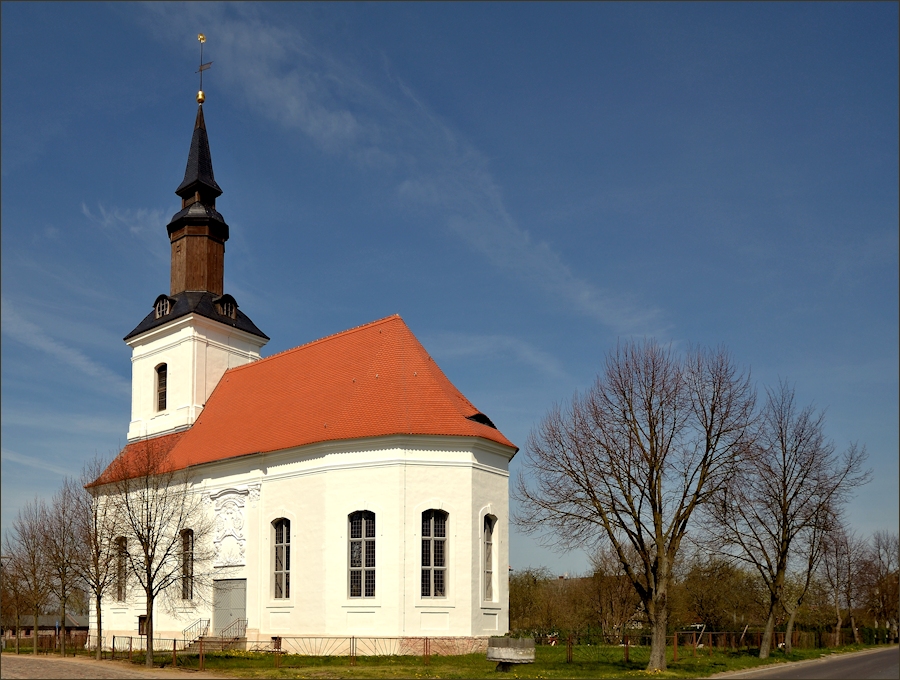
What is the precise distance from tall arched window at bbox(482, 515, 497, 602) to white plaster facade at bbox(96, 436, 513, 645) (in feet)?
0.38

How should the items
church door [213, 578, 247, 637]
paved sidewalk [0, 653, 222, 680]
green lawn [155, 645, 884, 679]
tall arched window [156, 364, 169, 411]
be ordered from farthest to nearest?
tall arched window [156, 364, 169, 411] → church door [213, 578, 247, 637] → green lawn [155, 645, 884, 679] → paved sidewalk [0, 653, 222, 680]

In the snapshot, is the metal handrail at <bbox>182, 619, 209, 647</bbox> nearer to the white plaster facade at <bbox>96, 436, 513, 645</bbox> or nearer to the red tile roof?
the white plaster facade at <bbox>96, 436, 513, 645</bbox>

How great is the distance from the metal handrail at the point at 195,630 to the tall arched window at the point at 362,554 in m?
7.57

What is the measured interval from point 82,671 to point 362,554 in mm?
10510

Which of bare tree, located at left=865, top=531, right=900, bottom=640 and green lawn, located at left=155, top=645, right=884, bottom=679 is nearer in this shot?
green lawn, located at left=155, top=645, right=884, bottom=679

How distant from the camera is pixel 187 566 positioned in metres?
36.2

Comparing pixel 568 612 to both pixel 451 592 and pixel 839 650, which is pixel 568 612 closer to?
pixel 839 650

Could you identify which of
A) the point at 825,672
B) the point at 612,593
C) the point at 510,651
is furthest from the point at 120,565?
the point at 612,593

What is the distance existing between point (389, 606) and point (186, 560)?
10.7m

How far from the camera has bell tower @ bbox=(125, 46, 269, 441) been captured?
141 feet

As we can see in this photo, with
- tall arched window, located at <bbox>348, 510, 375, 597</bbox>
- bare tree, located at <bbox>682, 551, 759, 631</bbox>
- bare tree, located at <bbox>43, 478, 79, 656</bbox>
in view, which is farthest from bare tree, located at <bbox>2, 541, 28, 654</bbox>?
bare tree, located at <bbox>682, 551, 759, 631</bbox>

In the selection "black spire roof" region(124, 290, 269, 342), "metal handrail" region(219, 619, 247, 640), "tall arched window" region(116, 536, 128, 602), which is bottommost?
"metal handrail" region(219, 619, 247, 640)

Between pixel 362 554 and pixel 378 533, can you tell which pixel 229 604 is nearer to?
pixel 362 554

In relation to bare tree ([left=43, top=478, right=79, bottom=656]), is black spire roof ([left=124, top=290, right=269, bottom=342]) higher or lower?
higher
